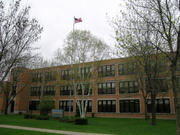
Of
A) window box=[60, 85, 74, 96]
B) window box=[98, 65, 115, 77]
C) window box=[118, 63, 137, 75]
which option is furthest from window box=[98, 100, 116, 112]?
window box=[60, 85, 74, 96]

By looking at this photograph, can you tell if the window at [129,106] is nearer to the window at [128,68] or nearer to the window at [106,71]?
the window at [128,68]

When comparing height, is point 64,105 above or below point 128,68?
below

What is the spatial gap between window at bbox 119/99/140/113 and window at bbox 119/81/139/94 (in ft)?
6.60

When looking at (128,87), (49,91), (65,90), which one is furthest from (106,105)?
(49,91)

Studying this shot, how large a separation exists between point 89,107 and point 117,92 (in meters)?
7.51

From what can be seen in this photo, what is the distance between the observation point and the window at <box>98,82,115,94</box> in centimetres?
3675

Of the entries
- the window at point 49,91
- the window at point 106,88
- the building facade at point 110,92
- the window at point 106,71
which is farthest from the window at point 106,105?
the window at point 49,91

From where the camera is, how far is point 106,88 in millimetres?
37438

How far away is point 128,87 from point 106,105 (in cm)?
621

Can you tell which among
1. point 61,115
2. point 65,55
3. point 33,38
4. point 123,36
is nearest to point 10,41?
point 33,38

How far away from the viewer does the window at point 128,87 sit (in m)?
33.8

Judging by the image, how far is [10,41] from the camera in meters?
14.2

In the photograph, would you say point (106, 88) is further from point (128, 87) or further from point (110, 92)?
point (128, 87)

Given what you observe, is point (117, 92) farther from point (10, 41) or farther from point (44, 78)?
point (10, 41)
